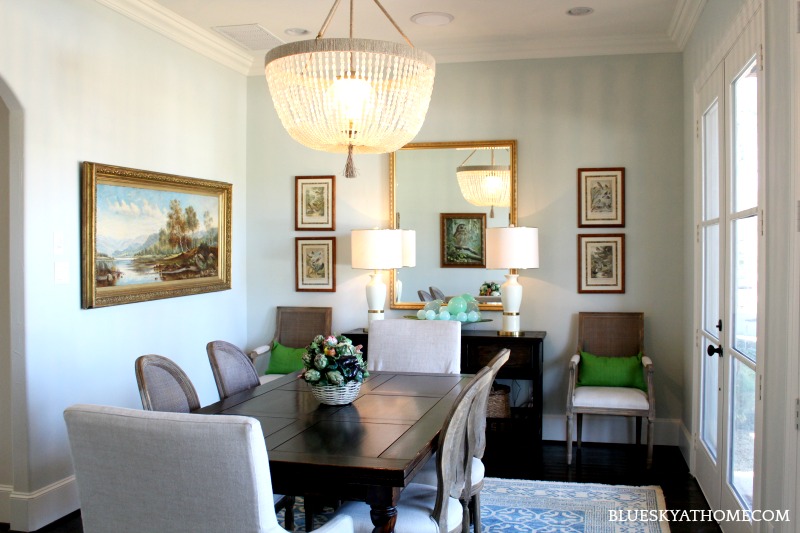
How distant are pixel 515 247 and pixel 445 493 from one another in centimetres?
277

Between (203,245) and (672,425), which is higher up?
(203,245)

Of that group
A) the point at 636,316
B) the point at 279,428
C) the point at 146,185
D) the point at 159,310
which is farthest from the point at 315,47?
the point at 636,316

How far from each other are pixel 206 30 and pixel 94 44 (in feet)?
3.52

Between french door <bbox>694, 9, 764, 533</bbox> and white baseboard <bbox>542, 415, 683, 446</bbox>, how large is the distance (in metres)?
0.80

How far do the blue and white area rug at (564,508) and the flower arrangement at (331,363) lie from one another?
1.11 m

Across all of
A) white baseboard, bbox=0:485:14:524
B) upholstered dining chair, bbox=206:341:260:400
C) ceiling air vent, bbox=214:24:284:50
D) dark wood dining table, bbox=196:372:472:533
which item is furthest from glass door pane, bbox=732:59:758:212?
white baseboard, bbox=0:485:14:524

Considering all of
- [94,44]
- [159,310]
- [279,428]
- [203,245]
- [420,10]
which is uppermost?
[420,10]

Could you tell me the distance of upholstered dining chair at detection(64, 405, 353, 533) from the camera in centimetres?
185

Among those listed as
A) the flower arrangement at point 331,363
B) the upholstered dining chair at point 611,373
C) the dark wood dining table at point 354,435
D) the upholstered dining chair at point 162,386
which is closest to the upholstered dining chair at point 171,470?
the dark wood dining table at point 354,435

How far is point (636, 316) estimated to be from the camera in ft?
17.3

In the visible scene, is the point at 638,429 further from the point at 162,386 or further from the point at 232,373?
the point at 162,386

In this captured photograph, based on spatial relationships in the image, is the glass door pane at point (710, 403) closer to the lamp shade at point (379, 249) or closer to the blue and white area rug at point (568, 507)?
the blue and white area rug at point (568, 507)

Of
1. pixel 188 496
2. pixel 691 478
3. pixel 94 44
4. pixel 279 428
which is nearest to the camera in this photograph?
pixel 188 496

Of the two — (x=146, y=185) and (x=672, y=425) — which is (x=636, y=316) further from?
(x=146, y=185)
